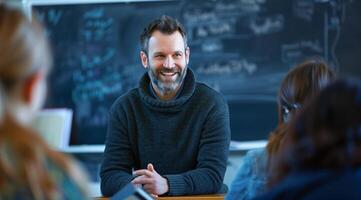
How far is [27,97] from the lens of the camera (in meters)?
1.15

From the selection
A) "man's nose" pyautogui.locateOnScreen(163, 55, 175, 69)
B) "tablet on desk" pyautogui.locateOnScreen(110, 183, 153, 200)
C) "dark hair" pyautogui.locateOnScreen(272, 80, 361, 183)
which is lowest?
"tablet on desk" pyautogui.locateOnScreen(110, 183, 153, 200)

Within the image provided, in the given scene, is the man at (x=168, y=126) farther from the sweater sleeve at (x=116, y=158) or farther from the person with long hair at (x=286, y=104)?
the person with long hair at (x=286, y=104)

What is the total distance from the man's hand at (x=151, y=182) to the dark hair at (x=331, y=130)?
4.71ft

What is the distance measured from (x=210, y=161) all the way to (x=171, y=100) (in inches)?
14.4

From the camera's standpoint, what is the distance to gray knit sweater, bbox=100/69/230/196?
2.93 metres

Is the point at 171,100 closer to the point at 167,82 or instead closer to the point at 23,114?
the point at 167,82

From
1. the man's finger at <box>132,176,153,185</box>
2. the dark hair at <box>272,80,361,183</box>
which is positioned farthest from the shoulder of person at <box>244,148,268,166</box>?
the dark hair at <box>272,80,361,183</box>

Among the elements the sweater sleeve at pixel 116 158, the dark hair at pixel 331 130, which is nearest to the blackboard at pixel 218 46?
the sweater sleeve at pixel 116 158

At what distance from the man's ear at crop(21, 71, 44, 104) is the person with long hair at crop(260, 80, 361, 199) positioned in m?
0.51

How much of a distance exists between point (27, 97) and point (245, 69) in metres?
3.27

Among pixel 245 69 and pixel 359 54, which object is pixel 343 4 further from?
pixel 245 69

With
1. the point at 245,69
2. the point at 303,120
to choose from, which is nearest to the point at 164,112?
the point at 245,69

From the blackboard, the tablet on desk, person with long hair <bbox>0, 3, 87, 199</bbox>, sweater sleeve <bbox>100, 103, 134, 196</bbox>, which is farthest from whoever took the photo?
the blackboard

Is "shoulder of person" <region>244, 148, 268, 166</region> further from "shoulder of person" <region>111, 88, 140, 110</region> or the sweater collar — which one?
"shoulder of person" <region>111, 88, 140, 110</region>
